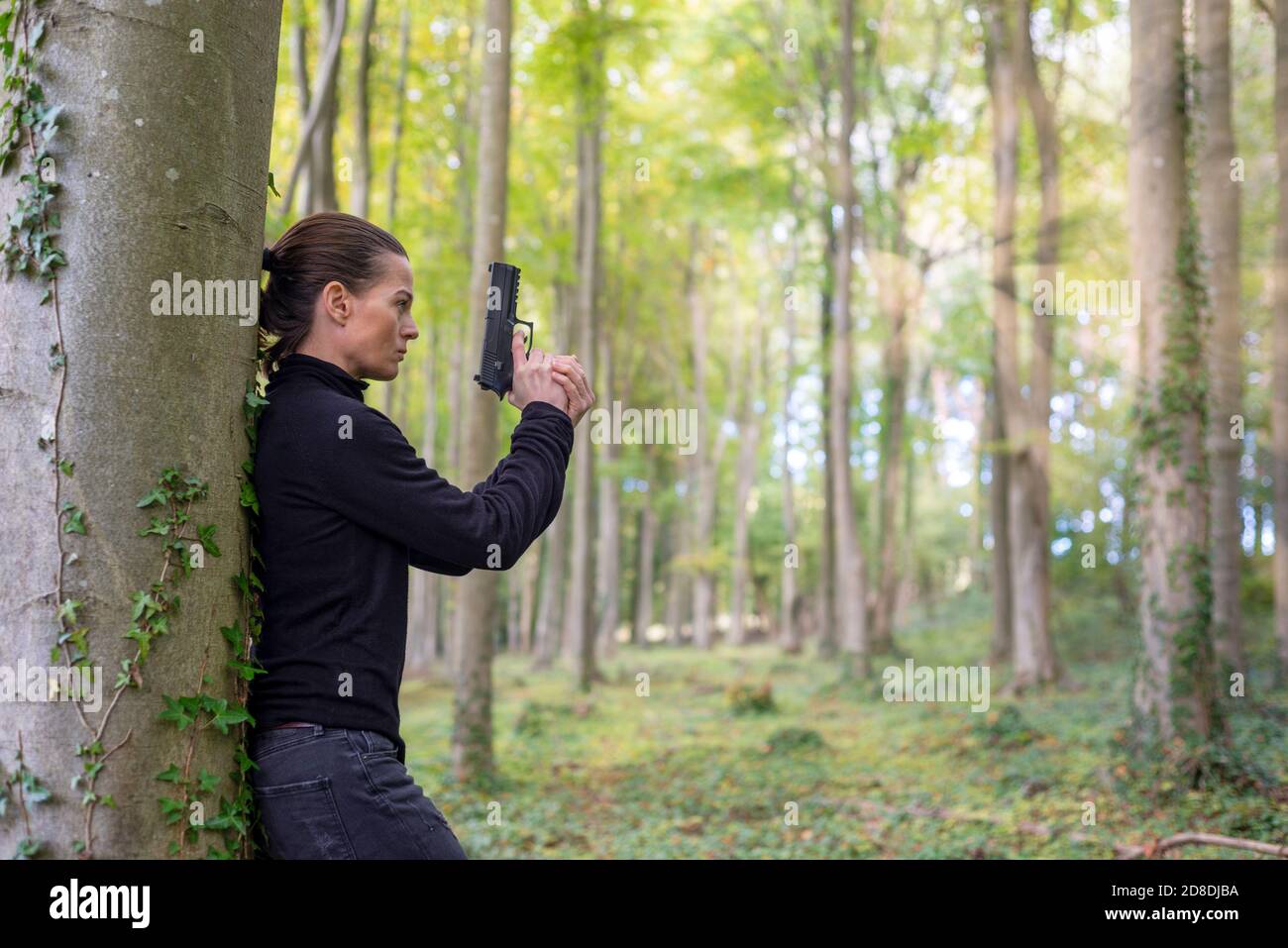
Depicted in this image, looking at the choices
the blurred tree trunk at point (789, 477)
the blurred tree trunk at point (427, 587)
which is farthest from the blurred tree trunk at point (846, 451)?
the blurred tree trunk at point (427, 587)

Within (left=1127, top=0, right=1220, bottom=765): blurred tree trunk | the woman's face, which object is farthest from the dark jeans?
(left=1127, top=0, right=1220, bottom=765): blurred tree trunk

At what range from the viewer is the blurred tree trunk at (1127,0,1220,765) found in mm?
8250

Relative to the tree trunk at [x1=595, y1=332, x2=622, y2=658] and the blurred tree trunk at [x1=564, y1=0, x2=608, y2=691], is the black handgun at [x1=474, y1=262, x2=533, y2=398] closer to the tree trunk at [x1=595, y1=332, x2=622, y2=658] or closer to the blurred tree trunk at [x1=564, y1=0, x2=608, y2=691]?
the blurred tree trunk at [x1=564, y1=0, x2=608, y2=691]

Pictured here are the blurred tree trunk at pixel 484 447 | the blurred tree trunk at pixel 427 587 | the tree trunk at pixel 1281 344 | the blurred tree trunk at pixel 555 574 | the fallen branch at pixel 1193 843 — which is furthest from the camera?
the blurred tree trunk at pixel 427 587

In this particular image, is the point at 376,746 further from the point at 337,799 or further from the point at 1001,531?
the point at 1001,531

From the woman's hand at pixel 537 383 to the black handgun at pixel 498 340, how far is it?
33mm

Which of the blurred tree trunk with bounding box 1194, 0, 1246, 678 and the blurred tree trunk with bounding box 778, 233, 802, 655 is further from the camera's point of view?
the blurred tree trunk with bounding box 778, 233, 802, 655

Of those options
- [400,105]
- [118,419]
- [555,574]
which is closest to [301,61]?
[400,105]

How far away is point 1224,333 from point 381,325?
39.9 feet

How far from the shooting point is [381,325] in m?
2.51

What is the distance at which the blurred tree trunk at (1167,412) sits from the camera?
325 inches

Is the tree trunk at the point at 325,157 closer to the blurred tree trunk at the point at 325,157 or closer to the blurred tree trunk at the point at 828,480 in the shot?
the blurred tree trunk at the point at 325,157

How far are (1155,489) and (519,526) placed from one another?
25.6 feet
